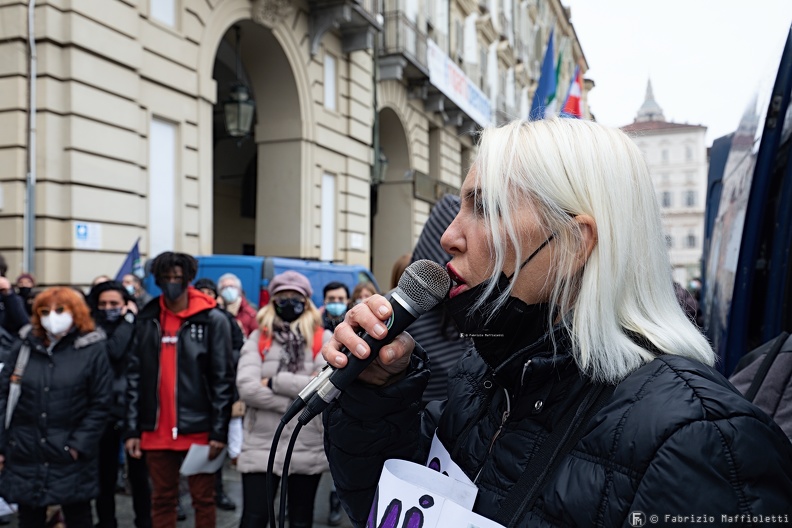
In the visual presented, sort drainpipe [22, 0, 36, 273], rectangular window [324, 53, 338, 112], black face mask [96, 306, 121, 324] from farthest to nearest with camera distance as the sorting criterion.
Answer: rectangular window [324, 53, 338, 112] < drainpipe [22, 0, 36, 273] < black face mask [96, 306, 121, 324]

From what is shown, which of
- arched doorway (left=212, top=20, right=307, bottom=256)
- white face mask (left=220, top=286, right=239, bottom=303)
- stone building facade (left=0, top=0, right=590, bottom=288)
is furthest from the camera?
arched doorway (left=212, top=20, right=307, bottom=256)

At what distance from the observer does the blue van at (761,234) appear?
7.80ft

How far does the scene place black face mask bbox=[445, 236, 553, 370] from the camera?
1.25 m

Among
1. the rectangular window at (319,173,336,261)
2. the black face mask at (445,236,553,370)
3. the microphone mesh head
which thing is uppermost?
the rectangular window at (319,173,336,261)

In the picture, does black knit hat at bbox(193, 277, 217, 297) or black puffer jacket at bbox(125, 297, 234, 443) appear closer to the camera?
black puffer jacket at bbox(125, 297, 234, 443)

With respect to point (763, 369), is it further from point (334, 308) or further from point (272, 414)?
point (334, 308)

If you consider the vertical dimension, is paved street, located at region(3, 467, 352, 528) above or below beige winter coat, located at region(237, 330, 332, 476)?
below

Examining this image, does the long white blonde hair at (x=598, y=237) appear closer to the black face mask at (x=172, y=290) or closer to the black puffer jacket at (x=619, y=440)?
the black puffer jacket at (x=619, y=440)

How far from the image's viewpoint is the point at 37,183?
7.46m

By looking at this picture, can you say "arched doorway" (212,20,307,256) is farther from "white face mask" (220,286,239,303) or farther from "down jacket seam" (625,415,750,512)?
"down jacket seam" (625,415,750,512)

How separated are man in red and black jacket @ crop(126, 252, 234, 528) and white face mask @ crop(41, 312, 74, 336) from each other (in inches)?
19.0

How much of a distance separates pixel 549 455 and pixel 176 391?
354cm

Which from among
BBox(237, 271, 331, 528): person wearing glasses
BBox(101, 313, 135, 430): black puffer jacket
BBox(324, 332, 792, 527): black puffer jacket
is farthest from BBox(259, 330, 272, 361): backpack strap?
BBox(324, 332, 792, 527): black puffer jacket

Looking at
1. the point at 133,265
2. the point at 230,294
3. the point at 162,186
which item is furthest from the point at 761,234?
the point at 162,186
